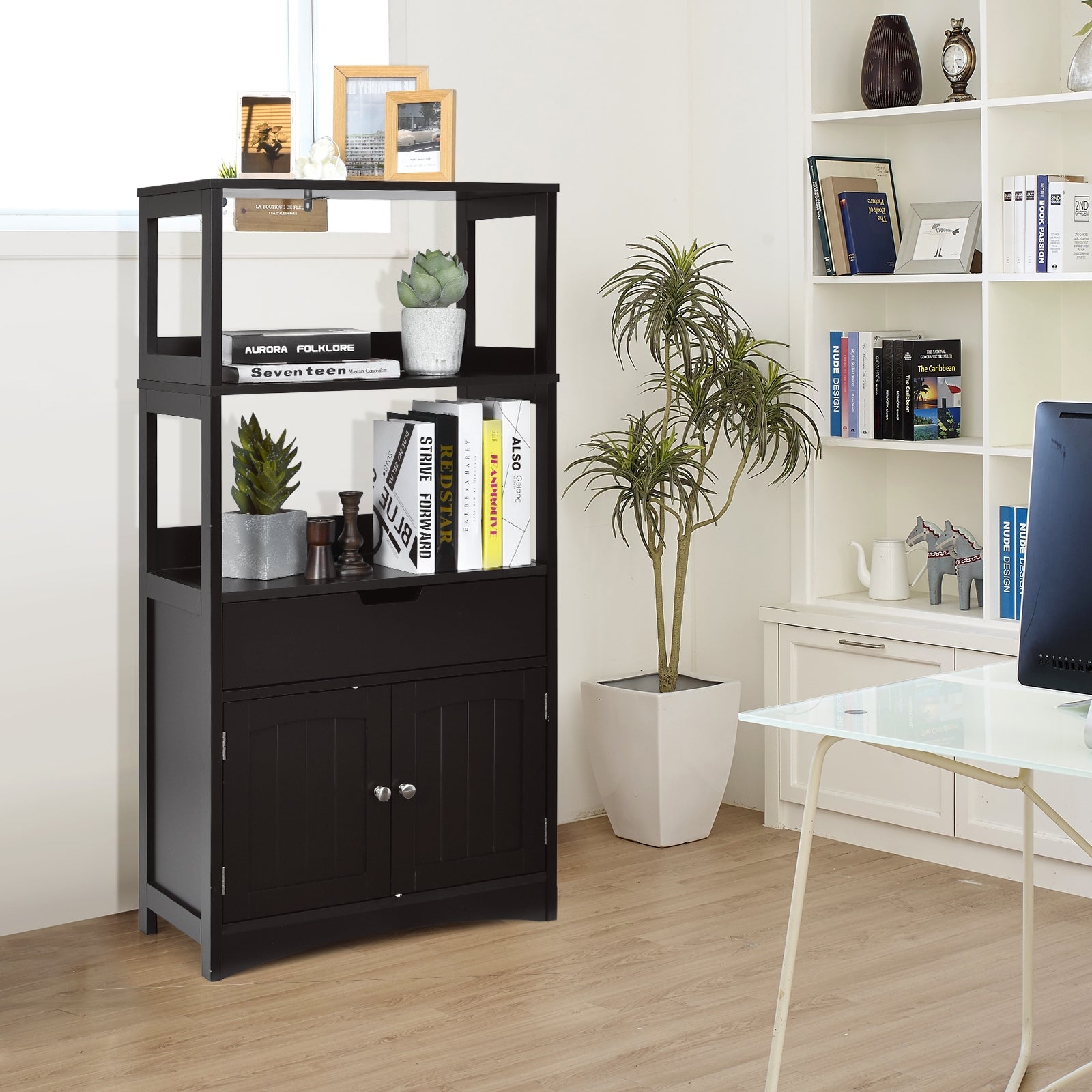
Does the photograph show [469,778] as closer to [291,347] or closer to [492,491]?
[492,491]

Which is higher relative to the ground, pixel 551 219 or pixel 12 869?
pixel 551 219

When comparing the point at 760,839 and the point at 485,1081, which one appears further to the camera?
the point at 760,839

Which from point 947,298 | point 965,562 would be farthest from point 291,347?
point 947,298

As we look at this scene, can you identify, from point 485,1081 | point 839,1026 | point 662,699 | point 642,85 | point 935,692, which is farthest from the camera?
point 642,85

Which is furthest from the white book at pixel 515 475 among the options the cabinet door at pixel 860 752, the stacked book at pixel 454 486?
the cabinet door at pixel 860 752

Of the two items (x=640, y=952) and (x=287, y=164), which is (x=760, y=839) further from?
(x=287, y=164)

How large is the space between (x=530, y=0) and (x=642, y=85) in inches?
17.5

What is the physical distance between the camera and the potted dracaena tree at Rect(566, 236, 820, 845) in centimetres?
416

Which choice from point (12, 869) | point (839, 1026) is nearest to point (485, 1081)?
point (839, 1026)

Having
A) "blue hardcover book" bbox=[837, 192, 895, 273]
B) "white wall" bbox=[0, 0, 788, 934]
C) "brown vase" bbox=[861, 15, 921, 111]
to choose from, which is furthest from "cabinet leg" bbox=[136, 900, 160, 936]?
"brown vase" bbox=[861, 15, 921, 111]

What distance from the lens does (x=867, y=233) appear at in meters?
4.30

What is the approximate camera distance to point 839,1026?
3.03 metres

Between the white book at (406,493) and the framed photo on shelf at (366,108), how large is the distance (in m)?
0.59

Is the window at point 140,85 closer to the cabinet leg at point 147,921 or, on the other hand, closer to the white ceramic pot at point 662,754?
the white ceramic pot at point 662,754
